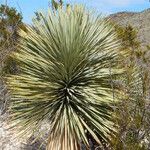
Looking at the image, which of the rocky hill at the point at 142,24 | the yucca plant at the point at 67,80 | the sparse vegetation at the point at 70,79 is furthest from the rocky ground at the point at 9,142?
the rocky hill at the point at 142,24

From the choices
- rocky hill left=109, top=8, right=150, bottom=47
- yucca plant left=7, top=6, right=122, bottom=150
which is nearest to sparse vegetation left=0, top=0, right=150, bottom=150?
yucca plant left=7, top=6, right=122, bottom=150

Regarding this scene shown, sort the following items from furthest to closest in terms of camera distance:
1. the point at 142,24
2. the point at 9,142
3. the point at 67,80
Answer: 1. the point at 142,24
2. the point at 9,142
3. the point at 67,80

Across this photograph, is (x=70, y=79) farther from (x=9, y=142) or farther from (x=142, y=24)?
(x=142, y=24)

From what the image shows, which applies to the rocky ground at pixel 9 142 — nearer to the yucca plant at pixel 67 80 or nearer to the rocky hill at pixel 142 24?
the yucca plant at pixel 67 80

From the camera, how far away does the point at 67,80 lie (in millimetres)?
8688

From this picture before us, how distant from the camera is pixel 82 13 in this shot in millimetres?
9156

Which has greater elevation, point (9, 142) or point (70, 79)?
point (70, 79)

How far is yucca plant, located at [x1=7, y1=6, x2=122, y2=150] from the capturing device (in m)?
8.43

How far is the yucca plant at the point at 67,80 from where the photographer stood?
27.7ft

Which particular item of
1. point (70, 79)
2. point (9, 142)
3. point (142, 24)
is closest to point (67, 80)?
point (70, 79)

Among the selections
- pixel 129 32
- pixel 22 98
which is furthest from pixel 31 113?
pixel 129 32

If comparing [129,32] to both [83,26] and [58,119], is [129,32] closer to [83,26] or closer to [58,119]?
[83,26]

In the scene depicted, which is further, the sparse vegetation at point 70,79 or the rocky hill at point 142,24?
the rocky hill at point 142,24

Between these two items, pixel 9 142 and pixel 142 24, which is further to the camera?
pixel 142 24
